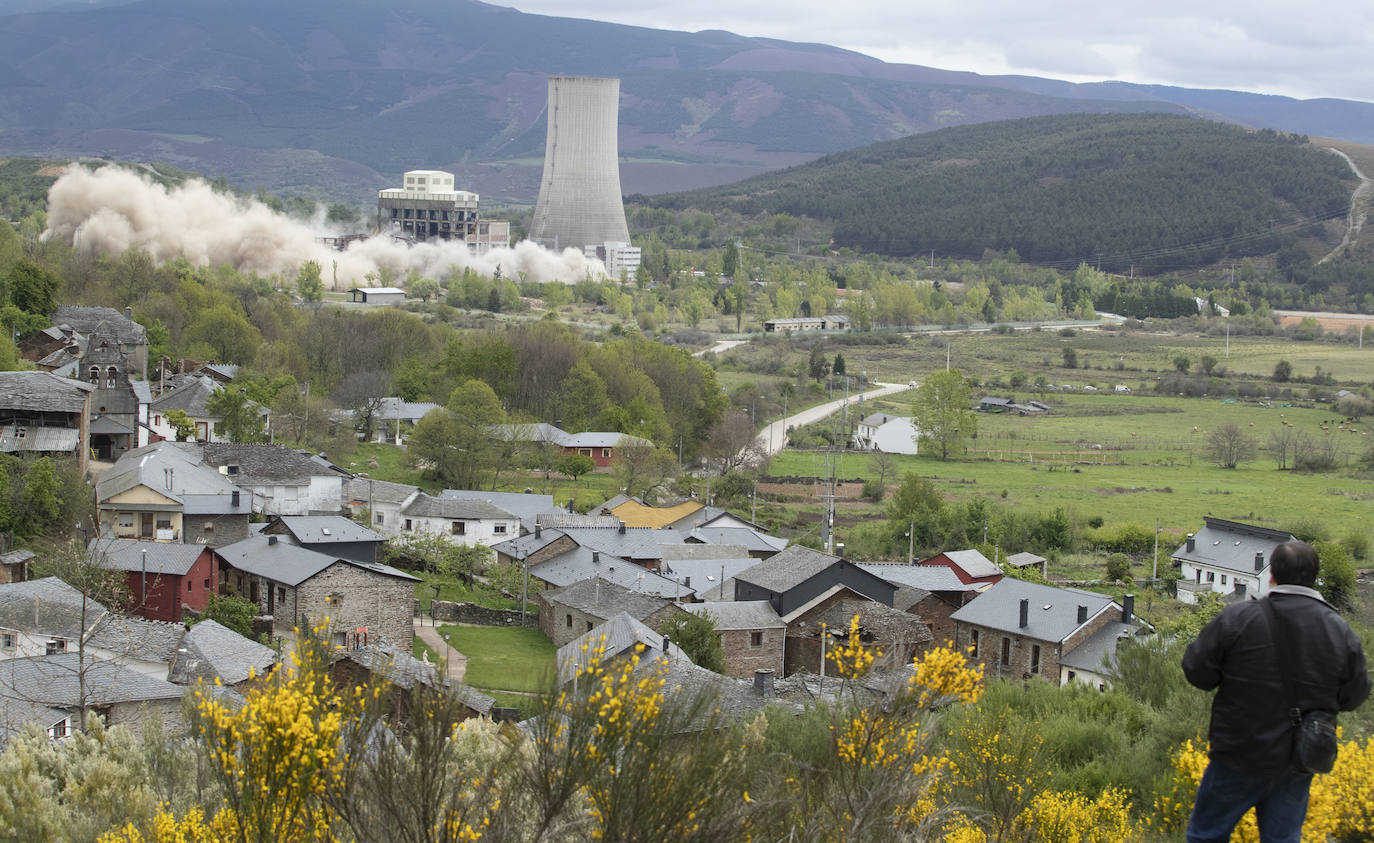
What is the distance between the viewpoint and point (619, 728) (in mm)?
6992

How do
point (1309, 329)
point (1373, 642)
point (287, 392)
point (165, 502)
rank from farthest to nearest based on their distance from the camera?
point (1309, 329) < point (287, 392) < point (165, 502) < point (1373, 642)

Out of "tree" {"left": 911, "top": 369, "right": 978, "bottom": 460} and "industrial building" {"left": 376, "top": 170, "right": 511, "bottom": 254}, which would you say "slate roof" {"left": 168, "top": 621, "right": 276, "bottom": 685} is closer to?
"tree" {"left": 911, "top": 369, "right": 978, "bottom": 460}

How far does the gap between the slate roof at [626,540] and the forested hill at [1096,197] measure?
10264 cm

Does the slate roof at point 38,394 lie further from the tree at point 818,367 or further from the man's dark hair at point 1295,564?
the tree at point 818,367

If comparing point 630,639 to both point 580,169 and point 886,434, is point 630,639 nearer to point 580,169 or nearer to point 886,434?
point 886,434

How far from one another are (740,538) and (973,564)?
5.03 metres

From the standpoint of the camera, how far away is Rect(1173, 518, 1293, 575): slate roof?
30.8m

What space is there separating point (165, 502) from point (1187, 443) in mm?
36605

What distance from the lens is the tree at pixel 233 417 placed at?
35219 millimetres

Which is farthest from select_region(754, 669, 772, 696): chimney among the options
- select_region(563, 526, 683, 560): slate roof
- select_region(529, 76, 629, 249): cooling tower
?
select_region(529, 76, 629, 249): cooling tower

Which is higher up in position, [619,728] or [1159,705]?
[619,728]

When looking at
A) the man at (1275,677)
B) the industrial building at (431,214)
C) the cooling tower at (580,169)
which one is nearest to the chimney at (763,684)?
the man at (1275,677)

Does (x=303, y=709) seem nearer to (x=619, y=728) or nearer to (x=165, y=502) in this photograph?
(x=619, y=728)

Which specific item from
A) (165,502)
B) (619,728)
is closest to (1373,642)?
(619,728)
